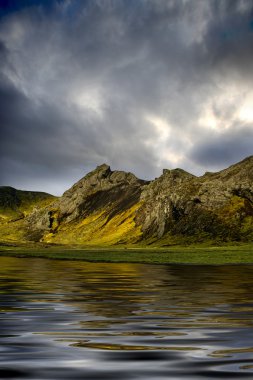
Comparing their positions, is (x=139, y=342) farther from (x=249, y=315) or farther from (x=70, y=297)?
(x=70, y=297)

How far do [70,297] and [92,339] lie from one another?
45.9ft

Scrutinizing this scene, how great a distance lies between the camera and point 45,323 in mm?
17062

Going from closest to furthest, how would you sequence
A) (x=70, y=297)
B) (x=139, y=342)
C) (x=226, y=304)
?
1. (x=139, y=342)
2. (x=226, y=304)
3. (x=70, y=297)

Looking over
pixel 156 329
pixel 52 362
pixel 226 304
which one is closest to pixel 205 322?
pixel 156 329

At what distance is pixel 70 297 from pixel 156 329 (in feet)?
39.8

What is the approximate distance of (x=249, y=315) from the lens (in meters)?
19.2

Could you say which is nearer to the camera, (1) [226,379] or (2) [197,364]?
→ (1) [226,379]

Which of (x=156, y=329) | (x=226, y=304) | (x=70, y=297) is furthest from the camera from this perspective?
(x=70, y=297)

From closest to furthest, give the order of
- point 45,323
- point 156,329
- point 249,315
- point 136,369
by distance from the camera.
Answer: point 136,369
point 156,329
point 45,323
point 249,315

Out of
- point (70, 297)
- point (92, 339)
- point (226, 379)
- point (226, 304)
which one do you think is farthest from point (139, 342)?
point (70, 297)

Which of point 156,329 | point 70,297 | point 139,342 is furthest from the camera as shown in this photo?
point 70,297

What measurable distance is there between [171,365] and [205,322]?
24.8ft

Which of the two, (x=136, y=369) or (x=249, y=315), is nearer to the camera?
(x=136, y=369)

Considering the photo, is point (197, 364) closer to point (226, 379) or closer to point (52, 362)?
point (226, 379)
